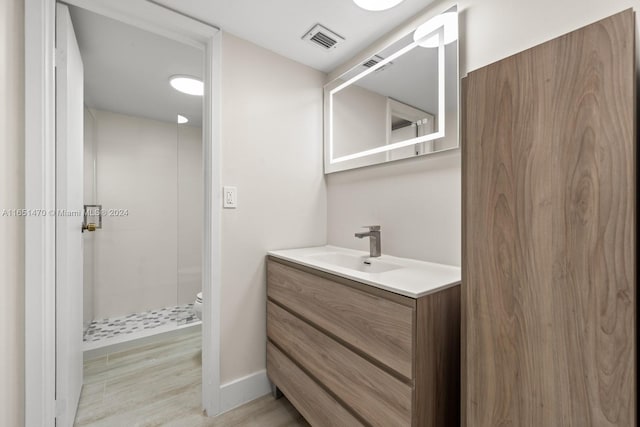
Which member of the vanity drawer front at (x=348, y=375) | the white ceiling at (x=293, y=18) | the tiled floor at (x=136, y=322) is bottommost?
the tiled floor at (x=136, y=322)

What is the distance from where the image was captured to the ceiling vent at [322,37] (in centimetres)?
157

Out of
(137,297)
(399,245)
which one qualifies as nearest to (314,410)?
(399,245)

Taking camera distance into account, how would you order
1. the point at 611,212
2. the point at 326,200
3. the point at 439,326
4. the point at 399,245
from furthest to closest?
1. the point at 326,200
2. the point at 399,245
3. the point at 439,326
4. the point at 611,212

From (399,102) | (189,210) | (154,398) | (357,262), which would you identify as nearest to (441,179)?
(399,102)

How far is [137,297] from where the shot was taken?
2906 millimetres

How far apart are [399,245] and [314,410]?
0.92 metres

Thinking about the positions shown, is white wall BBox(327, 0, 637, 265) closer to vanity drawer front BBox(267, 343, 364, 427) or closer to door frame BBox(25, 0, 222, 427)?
vanity drawer front BBox(267, 343, 364, 427)

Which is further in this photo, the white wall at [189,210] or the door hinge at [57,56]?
the white wall at [189,210]

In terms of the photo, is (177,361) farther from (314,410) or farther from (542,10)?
(542,10)

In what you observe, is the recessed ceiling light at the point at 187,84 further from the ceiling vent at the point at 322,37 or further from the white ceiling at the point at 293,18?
the ceiling vent at the point at 322,37

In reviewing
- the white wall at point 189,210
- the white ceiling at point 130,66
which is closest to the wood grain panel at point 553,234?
the white ceiling at point 130,66

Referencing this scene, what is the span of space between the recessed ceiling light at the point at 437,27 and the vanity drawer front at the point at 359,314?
1223 millimetres

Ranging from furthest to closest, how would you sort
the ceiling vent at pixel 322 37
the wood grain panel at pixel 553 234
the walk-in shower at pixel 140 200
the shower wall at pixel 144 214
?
the shower wall at pixel 144 214
the walk-in shower at pixel 140 200
the ceiling vent at pixel 322 37
the wood grain panel at pixel 553 234

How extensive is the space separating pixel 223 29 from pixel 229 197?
0.96m
